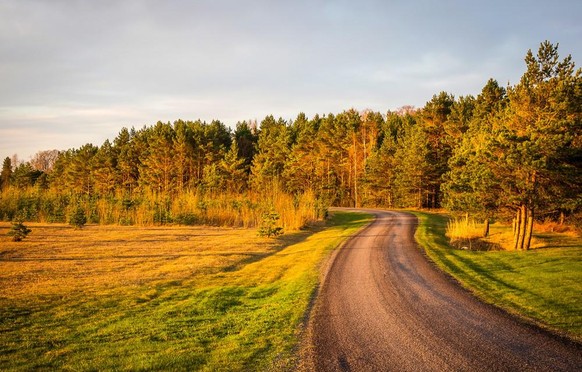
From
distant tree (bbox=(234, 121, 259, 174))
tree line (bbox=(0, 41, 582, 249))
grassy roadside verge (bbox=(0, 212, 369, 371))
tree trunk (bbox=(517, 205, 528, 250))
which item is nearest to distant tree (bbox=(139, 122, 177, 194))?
tree line (bbox=(0, 41, 582, 249))

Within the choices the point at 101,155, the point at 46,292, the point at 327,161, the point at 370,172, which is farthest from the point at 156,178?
the point at 46,292

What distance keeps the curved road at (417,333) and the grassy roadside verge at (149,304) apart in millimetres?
772

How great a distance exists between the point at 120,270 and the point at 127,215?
15631 mm

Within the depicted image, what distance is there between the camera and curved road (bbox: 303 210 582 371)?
6.18 m

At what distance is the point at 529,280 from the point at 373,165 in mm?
45312

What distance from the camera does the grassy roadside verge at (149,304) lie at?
6.66 meters

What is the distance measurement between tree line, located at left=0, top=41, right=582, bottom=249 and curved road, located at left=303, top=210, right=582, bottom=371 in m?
9.17

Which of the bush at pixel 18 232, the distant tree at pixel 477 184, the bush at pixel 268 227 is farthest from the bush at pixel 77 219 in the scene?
the distant tree at pixel 477 184

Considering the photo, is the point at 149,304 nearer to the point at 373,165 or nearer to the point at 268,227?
the point at 268,227

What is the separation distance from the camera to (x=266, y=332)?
7.93 metres

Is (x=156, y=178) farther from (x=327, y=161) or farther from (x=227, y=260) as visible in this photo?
(x=227, y=260)

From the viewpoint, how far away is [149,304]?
10016mm

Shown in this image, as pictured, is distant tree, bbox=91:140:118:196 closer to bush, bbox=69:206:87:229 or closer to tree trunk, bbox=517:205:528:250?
bush, bbox=69:206:87:229

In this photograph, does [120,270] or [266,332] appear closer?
[266,332]
